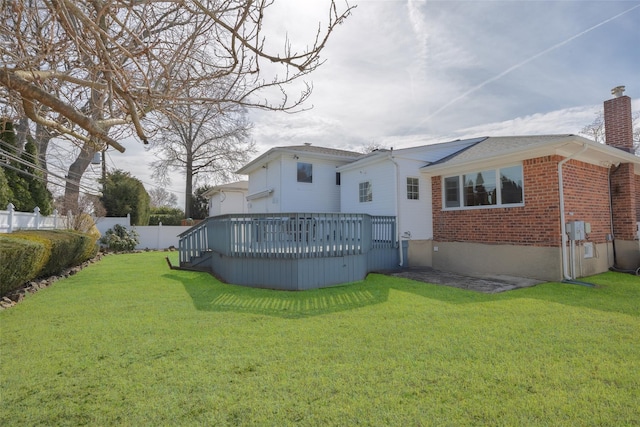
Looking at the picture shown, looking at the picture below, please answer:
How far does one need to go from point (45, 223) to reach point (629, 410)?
50.7 ft

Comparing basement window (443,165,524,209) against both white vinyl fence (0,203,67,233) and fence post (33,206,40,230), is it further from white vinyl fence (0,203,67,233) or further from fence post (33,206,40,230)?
fence post (33,206,40,230)

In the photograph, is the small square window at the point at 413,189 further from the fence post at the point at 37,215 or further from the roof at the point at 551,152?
the fence post at the point at 37,215

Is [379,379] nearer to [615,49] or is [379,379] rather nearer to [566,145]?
[566,145]

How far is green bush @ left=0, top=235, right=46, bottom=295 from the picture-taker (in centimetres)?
606

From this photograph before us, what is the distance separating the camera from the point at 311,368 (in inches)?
136

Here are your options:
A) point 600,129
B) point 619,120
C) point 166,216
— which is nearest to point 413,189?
point 619,120

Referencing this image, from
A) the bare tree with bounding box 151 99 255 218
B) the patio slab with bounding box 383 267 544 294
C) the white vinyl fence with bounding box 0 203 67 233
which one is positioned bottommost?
the patio slab with bounding box 383 267 544 294

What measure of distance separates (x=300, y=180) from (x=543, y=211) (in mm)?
8747

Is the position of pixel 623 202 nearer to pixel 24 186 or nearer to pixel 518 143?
pixel 518 143

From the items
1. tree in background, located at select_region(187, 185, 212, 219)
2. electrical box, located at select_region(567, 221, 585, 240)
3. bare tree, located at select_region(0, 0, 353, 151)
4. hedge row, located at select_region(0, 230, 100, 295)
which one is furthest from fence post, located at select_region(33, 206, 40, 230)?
tree in background, located at select_region(187, 185, 212, 219)

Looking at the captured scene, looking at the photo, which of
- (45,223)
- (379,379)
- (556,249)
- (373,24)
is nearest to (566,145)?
(556,249)

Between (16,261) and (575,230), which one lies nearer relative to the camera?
(16,261)

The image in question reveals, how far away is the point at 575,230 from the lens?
26.1ft

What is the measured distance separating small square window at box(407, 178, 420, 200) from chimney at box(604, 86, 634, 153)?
6.33 meters
